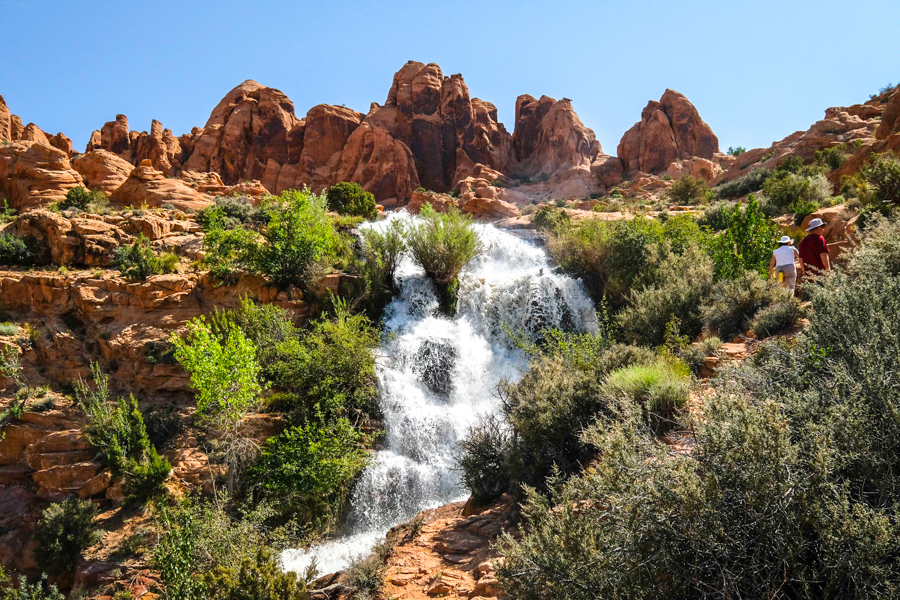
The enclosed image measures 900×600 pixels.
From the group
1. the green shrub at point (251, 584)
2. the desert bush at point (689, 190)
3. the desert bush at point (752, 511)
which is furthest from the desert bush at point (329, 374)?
the desert bush at point (689, 190)

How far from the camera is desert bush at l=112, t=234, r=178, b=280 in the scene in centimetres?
1325

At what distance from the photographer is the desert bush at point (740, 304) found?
27.3 feet

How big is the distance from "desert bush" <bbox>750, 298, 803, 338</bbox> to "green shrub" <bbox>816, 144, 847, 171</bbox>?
18359mm

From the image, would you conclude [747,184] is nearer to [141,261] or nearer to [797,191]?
[797,191]

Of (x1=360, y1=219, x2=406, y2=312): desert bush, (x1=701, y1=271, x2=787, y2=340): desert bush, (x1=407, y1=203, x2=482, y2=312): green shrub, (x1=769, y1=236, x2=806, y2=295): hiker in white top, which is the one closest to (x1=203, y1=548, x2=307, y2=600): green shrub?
(x1=701, y1=271, x2=787, y2=340): desert bush

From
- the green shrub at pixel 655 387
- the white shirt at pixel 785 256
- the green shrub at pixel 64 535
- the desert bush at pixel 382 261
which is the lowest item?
the green shrub at pixel 64 535

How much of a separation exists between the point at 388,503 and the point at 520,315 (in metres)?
7.42

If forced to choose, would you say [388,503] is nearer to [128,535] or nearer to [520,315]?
[128,535]

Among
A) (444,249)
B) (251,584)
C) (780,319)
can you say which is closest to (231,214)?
(444,249)

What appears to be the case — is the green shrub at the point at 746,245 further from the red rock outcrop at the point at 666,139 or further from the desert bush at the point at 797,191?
the red rock outcrop at the point at 666,139

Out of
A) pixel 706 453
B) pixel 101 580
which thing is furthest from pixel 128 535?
pixel 706 453

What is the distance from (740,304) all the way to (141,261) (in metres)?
14.7

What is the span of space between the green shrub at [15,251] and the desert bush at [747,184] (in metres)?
29.6

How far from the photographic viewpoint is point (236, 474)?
32.5ft
